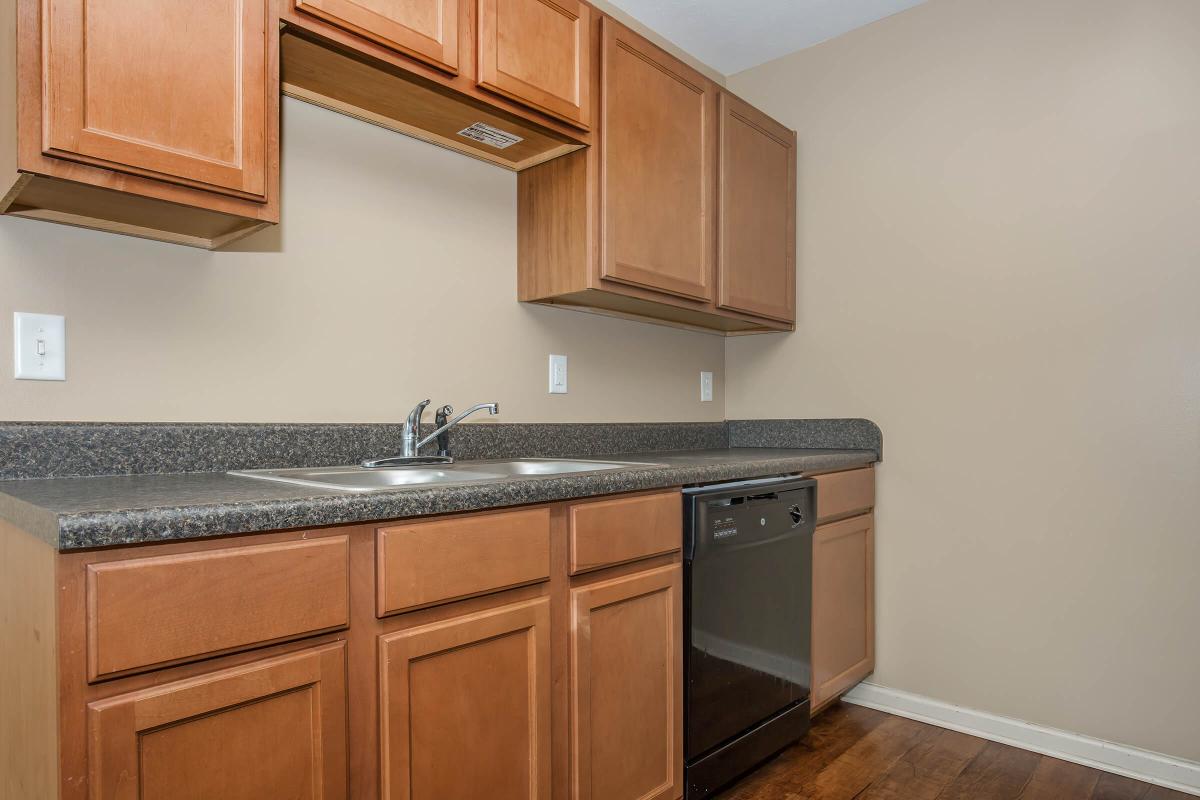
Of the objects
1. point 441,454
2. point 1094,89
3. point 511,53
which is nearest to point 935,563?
point 1094,89

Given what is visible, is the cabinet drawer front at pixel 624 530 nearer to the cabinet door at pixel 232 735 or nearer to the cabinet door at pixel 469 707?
the cabinet door at pixel 469 707

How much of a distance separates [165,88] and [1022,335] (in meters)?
2.38

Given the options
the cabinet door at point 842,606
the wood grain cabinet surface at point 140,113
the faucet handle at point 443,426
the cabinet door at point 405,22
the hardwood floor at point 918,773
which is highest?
the cabinet door at point 405,22

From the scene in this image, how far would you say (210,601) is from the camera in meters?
0.93

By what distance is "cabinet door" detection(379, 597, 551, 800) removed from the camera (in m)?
1.14

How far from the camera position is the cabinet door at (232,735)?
869mm

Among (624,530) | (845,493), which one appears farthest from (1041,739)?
(624,530)

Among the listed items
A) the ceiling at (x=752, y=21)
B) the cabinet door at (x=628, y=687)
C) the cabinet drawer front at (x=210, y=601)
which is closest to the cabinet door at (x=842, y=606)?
the cabinet door at (x=628, y=687)

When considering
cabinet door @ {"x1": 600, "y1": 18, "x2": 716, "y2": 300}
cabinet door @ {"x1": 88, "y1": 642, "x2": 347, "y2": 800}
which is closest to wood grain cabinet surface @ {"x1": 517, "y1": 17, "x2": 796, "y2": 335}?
cabinet door @ {"x1": 600, "y1": 18, "x2": 716, "y2": 300}

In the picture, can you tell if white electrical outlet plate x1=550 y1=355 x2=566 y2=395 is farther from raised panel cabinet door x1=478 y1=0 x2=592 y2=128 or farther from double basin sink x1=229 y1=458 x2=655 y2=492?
raised panel cabinet door x1=478 y1=0 x2=592 y2=128

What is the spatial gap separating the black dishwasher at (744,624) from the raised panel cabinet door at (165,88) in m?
1.19

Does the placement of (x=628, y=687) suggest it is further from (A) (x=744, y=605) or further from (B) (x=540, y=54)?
(B) (x=540, y=54)

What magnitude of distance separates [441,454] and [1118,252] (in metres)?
2.06

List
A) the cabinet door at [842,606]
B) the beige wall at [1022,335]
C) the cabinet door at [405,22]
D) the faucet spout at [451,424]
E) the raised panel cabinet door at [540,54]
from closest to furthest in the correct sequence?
the cabinet door at [405,22]
the raised panel cabinet door at [540,54]
the faucet spout at [451,424]
the beige wall at [1022,335]
the cabinet door at [842,606]
